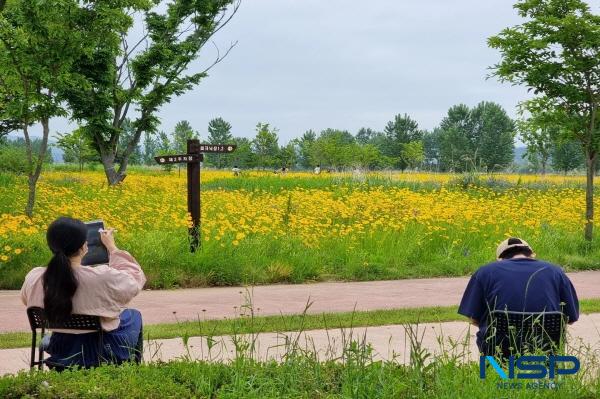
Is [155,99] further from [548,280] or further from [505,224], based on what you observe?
[548,280]

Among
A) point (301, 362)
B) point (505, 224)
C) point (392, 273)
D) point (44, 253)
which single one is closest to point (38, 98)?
point (44, 253)

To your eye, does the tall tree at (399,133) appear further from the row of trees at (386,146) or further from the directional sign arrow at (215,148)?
the directional sign arrow at (215,148)

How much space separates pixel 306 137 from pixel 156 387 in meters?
92.9

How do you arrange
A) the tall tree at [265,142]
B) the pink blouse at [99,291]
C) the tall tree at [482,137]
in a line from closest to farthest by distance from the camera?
the pink blouse at [99,291] → the tall tree at [265,142] → the tall tree at [482,137]

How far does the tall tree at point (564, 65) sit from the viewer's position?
13508mm

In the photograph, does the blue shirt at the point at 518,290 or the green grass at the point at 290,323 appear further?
the green grass at the point at 290,323

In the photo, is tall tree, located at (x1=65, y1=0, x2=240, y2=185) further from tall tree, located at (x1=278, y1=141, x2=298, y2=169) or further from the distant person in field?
tall tree, located at (x1=278, y1=141, x2=298, y2=169)

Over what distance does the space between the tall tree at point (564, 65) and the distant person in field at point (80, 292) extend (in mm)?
10909

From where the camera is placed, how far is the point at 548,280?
434 centimetres

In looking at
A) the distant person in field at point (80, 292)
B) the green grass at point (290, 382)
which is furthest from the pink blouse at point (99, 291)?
the green grass at point (290, 382)

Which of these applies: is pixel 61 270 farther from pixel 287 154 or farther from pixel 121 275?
pixel 287 154

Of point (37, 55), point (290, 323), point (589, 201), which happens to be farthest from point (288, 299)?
point (589, 201)

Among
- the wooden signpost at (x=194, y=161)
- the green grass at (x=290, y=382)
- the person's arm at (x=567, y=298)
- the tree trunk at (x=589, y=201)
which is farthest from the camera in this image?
the tree trunk at (x=589, y=201)
